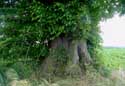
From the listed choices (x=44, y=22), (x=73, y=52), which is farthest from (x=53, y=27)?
(x=73, y=52)

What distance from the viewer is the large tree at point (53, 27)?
4203 mm

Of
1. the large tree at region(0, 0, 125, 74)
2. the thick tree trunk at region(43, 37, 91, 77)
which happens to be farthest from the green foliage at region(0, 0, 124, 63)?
the thick tree trunk at region(43, 37, 91, 77)

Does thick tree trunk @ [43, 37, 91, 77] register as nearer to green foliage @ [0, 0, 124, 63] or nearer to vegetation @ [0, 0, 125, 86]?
vegetation @ [0, 0, 125, 86]

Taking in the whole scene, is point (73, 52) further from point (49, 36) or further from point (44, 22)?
point (44, 22)

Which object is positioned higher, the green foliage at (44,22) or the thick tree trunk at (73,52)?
the green foliage at (44,22)

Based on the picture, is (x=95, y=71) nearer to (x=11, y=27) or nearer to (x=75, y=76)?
(x=75, y=76)

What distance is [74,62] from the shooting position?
15.0ft

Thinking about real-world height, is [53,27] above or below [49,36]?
above

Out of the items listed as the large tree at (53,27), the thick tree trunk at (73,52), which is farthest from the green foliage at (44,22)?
the thick tree trunk at (73,52)

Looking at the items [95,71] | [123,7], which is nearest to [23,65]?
[95,71]

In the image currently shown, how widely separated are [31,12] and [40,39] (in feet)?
1.65

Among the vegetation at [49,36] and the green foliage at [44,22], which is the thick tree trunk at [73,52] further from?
the green foliage at [44,22]

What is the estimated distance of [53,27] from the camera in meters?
4.28

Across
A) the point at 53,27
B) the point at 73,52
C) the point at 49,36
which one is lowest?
the point at 73,52
